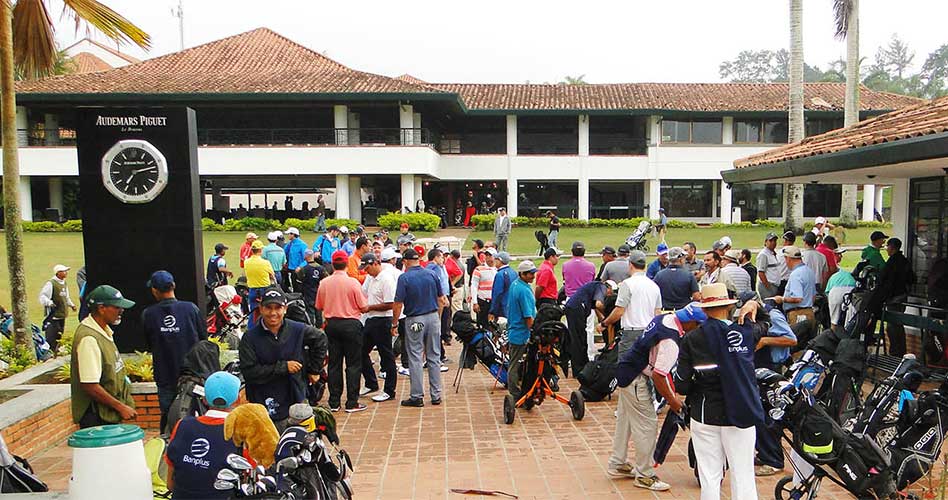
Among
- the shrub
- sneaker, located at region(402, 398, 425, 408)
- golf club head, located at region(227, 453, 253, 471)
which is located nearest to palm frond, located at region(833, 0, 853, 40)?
sneaker, located at region(402, 398, 425, 408)

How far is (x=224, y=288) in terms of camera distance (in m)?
10.6

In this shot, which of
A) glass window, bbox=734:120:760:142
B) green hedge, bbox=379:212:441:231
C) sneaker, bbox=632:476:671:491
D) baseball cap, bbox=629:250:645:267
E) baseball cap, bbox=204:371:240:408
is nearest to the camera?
baseball cap, bbox=204:371:240:408

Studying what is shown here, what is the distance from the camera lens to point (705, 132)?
35031mm

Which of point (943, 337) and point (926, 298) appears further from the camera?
point (926, 298)

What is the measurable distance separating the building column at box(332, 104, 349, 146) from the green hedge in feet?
14.1

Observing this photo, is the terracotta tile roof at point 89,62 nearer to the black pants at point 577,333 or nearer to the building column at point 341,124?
the building column at point 341,124

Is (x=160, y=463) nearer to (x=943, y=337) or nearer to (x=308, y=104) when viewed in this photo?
(x=943, y=337)

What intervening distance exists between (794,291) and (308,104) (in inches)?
992

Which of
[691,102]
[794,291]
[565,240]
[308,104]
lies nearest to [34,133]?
[308,104]

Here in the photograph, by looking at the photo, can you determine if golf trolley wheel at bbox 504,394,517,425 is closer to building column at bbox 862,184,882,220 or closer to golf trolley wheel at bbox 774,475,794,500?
golf trolley wheel at bbox 774,475,794,500

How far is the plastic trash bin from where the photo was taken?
342cm

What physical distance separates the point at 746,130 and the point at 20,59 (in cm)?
3266

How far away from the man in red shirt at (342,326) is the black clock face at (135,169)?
238 centimetres

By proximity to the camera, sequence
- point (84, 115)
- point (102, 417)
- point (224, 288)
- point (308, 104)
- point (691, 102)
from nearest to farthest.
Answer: point (102, 417) < point (84, 115) < point (224, 288) < point (308, 104) < point (691, 102)
